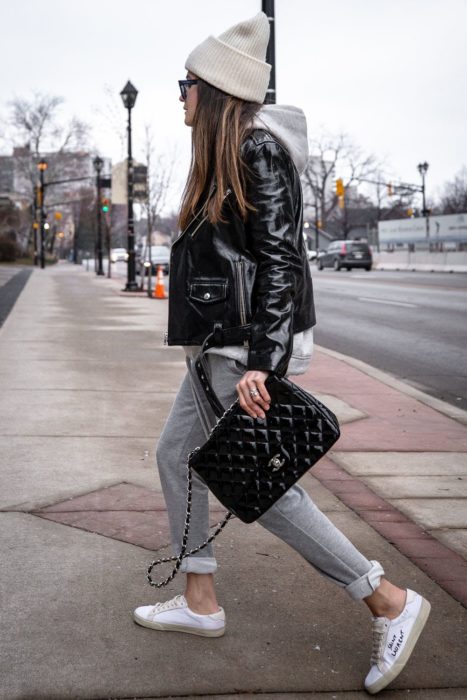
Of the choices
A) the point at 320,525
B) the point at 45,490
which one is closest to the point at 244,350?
the point at 320,525

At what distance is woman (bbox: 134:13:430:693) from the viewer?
107 inches

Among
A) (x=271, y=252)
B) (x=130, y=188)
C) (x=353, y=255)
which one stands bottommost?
(x=271, y=252)

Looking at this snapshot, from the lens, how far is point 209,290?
2.76 m

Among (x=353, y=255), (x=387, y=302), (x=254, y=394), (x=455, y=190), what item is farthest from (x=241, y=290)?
(x=455, y=190)

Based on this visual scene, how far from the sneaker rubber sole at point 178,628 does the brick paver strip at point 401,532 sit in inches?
36.7

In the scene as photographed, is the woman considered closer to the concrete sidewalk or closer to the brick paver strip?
the concrete sidewalk

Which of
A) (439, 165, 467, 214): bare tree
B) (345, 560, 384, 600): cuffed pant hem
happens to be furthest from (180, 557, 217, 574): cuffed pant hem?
(439, 165, 467, 214): bare tree

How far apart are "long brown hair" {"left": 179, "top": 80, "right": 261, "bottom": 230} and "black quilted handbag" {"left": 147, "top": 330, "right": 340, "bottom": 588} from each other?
0.58 meters

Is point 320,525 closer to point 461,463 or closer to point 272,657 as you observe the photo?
point 272,657

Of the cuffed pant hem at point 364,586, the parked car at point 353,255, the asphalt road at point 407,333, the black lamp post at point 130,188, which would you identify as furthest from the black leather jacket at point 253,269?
the parked car at point 353,255

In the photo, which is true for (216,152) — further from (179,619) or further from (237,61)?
(179,619)

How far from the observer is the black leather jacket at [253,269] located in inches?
106

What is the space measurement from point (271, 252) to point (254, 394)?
42cm

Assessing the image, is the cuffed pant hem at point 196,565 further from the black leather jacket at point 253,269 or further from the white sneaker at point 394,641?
the black leather jacket at point 253,269
